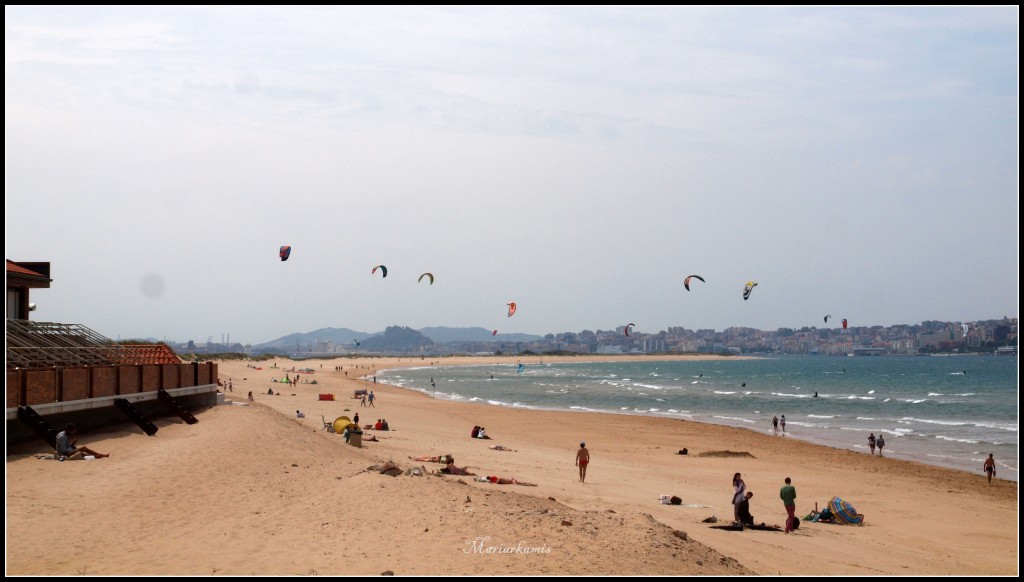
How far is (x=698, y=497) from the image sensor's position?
16.3 m

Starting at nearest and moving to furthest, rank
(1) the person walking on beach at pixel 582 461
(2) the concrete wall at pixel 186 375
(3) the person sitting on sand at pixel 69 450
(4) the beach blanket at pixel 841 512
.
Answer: (3) the person sitting on sand at pixel 69 450
(4) the beach blanket at pixel 841 512
(1) the person walking on beach at pixel 582 461
(2) the concrete wall at pixel 186 375

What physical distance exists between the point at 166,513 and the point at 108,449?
5.17m

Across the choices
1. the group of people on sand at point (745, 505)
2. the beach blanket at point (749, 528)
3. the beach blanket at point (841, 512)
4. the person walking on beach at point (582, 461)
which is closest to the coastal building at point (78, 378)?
the person walking on beach at point (582, 461)

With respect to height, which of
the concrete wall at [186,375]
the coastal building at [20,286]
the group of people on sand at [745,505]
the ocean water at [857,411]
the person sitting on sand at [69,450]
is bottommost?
the ocean water at [857,411]

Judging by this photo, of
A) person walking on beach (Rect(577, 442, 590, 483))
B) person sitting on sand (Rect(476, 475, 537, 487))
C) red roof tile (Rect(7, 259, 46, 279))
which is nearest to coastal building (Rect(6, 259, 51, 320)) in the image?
red roof tile (Rect(7, 259, 46, 279))

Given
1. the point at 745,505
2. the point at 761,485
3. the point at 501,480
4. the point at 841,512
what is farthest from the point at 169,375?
the point at 841,512

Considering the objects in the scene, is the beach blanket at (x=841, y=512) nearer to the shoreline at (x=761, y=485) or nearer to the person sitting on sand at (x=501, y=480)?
the shoreline at (x=761, y=485)

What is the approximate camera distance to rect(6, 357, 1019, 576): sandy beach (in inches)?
338

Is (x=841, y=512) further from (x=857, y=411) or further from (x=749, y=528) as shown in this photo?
(x=857, y=411)

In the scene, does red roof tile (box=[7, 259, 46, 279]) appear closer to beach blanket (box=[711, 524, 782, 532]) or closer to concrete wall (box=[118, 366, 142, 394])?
concrete wall (box=[118, 366, 142, 394])

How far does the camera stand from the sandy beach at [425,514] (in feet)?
28.2

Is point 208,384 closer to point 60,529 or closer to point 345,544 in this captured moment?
point 60,529

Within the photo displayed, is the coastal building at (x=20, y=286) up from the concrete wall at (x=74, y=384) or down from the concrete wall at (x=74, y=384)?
up

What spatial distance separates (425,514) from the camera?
991 centimetres
